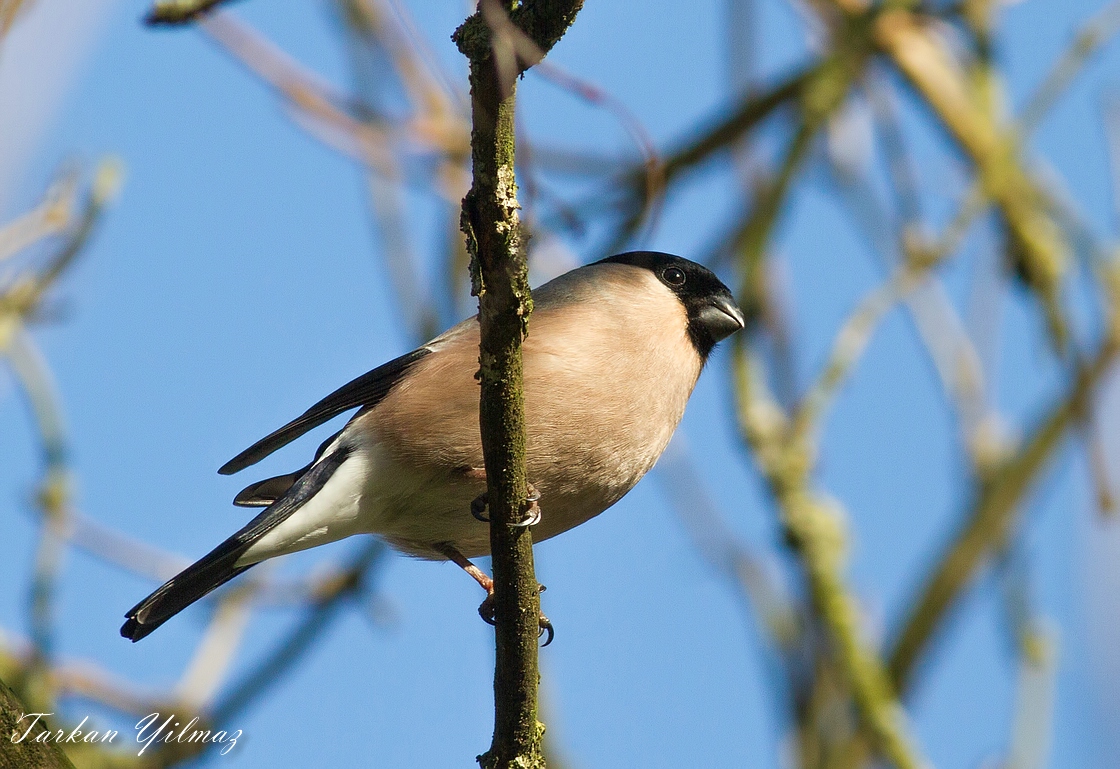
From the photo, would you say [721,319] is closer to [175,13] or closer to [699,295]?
[699,295]

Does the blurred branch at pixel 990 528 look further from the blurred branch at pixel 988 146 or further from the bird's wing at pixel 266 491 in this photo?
the bird's wing at pixel 266 491

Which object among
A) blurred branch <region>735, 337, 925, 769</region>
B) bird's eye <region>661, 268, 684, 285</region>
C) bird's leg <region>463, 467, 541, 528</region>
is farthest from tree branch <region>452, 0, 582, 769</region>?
bird's eye <region>661, 268, 684, 285</region>

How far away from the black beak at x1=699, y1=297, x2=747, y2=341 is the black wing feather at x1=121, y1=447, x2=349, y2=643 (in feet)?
5.24

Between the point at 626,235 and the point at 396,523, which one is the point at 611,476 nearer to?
the point at 396,523

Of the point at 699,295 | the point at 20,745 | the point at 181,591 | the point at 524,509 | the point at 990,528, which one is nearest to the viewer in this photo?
the point at 20,745

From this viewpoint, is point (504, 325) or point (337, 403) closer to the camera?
point (504, 325)

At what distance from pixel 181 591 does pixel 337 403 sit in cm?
76

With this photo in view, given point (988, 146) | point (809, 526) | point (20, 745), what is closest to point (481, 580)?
point (809, 526)

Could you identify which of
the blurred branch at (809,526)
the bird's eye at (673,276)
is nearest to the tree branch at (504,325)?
the blurred branch at (809,526)

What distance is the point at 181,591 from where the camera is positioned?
3320 mm

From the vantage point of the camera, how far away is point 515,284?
2373 mm

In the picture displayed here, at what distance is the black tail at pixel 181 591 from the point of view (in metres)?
3.29

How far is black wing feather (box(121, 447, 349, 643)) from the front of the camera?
3291 mm
